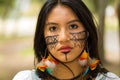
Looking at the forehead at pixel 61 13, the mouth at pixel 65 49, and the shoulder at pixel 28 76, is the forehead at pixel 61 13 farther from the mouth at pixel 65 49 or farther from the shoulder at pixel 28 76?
the shoulder at pixel 28 76

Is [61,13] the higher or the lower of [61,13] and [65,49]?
the higher

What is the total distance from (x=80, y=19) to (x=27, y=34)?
21.3 m

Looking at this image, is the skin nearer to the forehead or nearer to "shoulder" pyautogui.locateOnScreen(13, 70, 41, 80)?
the forehead

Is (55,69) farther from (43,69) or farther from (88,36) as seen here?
(88,36)

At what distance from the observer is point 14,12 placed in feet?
70.2

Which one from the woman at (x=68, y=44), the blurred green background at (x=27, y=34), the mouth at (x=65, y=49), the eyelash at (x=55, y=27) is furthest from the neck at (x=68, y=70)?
the blurred green background at (x=27, y=34)

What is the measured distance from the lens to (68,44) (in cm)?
317

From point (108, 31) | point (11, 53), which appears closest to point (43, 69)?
point (11, 53)

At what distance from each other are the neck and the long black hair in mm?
182

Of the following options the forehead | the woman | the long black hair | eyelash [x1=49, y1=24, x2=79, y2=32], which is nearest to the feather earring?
the woman

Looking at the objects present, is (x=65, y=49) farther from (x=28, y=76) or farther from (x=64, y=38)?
(x=28, y=76)

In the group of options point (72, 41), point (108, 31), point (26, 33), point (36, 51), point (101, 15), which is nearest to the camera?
point (72, 41)

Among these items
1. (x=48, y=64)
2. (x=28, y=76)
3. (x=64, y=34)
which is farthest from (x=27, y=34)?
(x=64, y=34)

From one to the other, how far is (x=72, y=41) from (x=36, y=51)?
0.41 meters
